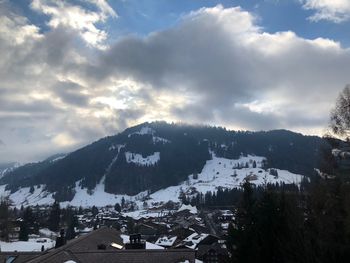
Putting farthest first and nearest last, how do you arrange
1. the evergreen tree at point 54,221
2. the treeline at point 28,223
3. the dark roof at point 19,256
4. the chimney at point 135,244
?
1. the evergreen tree at point 54,221
2. the treeline at point 28,223
3. the chimney at point 135,244
4. the dark roof at point 19,256

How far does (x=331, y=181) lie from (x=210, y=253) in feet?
172

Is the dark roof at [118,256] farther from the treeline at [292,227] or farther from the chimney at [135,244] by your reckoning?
the treeline at [292,227]

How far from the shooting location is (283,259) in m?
21.3

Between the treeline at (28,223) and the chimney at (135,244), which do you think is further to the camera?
the treeline at (28,223)

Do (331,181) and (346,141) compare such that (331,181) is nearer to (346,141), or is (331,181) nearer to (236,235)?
(346,141)

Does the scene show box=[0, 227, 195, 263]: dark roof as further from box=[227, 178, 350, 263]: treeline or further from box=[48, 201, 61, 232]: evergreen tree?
box=[48, 201, 61, 232]: evergreen tree

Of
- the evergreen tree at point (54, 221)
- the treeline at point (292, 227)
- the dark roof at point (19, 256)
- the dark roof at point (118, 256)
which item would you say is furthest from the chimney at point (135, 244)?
the evergreen tree at point (54, 221)

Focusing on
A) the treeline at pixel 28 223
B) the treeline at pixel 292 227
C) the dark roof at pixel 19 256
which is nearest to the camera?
the treeline at pixel 292 227

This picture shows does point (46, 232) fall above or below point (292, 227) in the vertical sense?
below

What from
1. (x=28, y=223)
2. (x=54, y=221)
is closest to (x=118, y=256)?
(x=28, y=223)

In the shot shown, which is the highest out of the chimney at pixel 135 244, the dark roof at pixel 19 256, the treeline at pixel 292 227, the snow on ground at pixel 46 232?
the treeline at pixel 292 227

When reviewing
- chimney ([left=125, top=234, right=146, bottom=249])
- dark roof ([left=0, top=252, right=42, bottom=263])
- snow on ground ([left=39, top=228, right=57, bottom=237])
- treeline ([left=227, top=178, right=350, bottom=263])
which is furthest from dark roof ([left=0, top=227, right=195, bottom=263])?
snow on ground ([left=39, top=228, right=57, bottom=237])

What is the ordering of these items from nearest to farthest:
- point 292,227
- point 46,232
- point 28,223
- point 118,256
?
1. point 292,227
2. point 118,256
3. point 28,223
4. point 46,232

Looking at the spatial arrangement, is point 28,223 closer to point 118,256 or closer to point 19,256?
point 19,256
